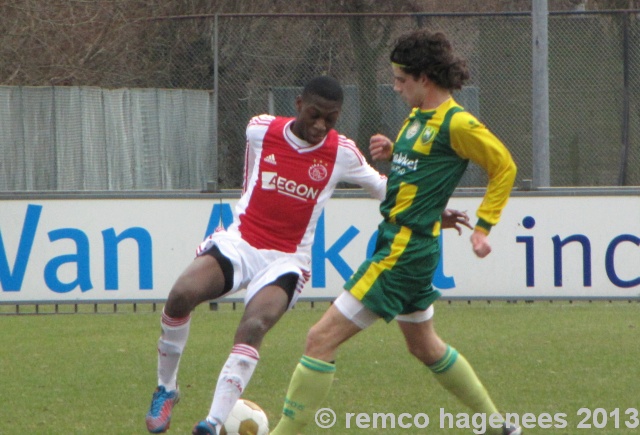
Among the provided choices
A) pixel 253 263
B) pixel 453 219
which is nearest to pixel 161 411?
pixel 253 263

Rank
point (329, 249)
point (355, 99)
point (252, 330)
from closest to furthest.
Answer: point (252, 330) < point (329, 249) < point (355, 99)

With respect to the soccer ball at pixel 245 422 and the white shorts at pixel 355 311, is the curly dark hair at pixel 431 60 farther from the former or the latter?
the soccer ball at pixel 245 422

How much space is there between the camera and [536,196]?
1195cm

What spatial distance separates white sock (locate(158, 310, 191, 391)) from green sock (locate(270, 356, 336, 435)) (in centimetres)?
85

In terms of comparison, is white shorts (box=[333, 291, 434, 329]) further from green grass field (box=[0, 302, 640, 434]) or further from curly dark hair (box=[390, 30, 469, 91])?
curly dark hair (box=[390, 30, 469, 91])

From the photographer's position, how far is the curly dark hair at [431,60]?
5770mm

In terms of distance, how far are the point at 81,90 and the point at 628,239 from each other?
24.4ft

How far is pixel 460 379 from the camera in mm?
5977

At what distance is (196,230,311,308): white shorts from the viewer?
6.18 meters

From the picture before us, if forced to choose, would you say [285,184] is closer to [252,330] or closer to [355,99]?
[252,330]

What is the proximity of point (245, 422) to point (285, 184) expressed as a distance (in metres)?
1.27

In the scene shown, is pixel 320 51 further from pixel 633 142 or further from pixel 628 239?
pixel 628 239

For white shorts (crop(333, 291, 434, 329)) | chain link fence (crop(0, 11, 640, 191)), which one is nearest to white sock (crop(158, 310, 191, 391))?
white shorts (crop(333, 291, 434, 329))

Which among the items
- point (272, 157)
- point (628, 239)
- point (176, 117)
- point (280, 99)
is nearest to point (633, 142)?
point (628, 239)
